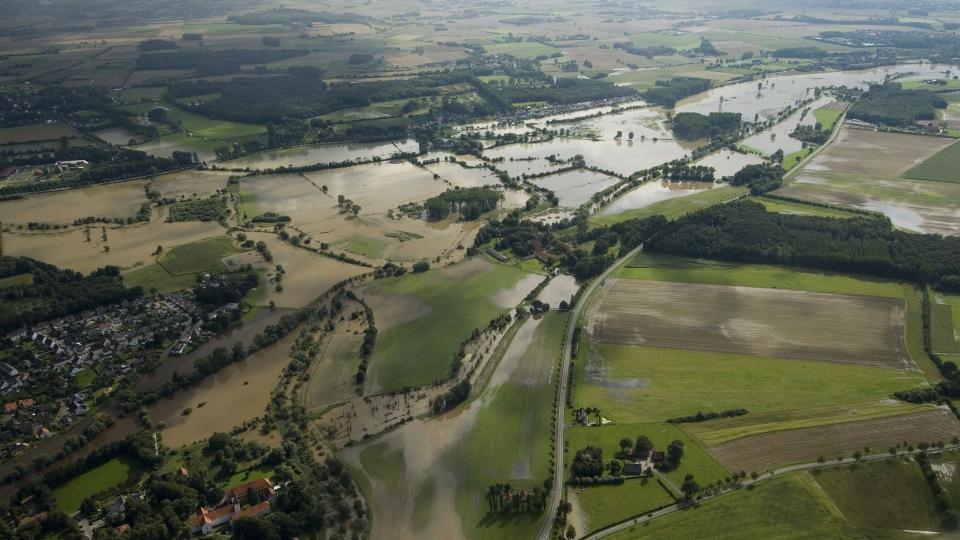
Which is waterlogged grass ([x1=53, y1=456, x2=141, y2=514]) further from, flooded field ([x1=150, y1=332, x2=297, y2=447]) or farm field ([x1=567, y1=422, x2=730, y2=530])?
farm field ([x1=567, y1=422, x2=730, y2=530])

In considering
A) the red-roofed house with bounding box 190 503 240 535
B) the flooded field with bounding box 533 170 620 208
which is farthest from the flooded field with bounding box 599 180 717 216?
the red-roofed house with bounding box 190 503 240 535

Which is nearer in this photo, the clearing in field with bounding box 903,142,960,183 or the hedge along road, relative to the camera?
the hedge along road

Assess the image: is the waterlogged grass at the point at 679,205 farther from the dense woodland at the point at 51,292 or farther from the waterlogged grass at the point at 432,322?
the dense woodland at the point at 51,292

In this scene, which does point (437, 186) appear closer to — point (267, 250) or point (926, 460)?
point (267, 250)

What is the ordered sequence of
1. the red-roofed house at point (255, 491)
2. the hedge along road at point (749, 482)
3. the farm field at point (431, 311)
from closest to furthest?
the hedge along road at point (749, 482), the red-roofed house at point (255, 491), the farm field at point (431, 311)

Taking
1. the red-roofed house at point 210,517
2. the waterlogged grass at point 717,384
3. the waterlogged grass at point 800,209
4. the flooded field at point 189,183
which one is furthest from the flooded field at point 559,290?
the flooded field at point 189,183

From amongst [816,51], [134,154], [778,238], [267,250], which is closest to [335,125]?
[134,154]

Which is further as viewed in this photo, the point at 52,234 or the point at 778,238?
the point at 52,234
